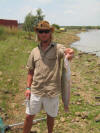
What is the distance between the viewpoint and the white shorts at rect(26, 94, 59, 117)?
2803mm

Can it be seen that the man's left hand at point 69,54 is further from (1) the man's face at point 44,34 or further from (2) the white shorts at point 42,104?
(2) the white shorts at point 42,104

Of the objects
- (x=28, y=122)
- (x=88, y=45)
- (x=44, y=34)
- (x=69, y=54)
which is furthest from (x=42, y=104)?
(x=88, y=45)

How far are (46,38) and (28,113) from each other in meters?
1.16

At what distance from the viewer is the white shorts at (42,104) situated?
2.80 meters

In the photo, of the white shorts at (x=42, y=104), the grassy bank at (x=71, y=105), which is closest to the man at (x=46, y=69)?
the white shorts at (x=42, y=104)

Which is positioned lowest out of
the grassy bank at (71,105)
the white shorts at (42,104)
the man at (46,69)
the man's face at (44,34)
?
the grassy bank at (71,105)

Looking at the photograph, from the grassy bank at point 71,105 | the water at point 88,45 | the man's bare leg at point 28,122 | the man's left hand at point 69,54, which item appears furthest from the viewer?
the water at point 88,45

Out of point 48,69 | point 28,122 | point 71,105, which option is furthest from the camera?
point 71,105

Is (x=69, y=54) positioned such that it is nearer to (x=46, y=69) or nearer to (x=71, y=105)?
(x=46, y=69)

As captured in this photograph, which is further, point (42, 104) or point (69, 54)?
point (42, 104)

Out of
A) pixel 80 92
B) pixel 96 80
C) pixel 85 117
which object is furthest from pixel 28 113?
pixel 96 80

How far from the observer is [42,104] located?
9.48ft

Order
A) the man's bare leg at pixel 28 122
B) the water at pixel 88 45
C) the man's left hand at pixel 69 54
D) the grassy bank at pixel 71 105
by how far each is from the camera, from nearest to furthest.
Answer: the man's left hand at pixel 69 54, the man's bare leg at pixel 28 122, the grassy bank at pixel 71 105, the water at pixel 88 45

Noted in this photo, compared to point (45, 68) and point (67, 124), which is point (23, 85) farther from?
point (45, 68)
